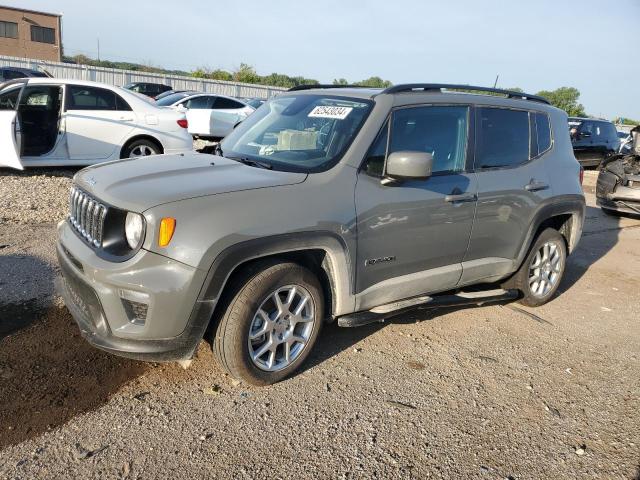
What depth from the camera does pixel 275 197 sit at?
10.3ft

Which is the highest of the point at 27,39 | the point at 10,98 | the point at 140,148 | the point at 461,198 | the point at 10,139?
the point at 27,39

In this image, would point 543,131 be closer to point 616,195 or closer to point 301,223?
point 301,223

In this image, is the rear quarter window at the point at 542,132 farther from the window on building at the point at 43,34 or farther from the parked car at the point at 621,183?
the window on building at the point at 43,34

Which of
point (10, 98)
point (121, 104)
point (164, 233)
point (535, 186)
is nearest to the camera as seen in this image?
point (164, 233)

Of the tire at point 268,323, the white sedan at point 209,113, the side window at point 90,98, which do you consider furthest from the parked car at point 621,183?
the white sedan at point 209,113

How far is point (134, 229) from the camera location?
291 centimetres

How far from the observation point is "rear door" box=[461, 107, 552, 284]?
4254mm

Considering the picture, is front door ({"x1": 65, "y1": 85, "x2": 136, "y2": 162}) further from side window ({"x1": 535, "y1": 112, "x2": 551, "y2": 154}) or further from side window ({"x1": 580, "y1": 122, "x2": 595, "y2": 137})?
side window ({"x1": 580, "y1": 122, "x2": 595, "y2": 137})

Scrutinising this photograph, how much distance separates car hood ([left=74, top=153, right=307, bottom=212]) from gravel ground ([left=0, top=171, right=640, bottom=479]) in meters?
1.16

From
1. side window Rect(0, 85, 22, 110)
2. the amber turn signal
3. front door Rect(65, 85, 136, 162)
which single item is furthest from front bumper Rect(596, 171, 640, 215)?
side window Rect(0, 85, 22, 110)

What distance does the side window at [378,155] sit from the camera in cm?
355

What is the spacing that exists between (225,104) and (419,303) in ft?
48.7

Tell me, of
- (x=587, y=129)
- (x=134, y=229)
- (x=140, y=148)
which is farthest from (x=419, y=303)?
(x=587, y=129)

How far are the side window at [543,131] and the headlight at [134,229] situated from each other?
143 inches
